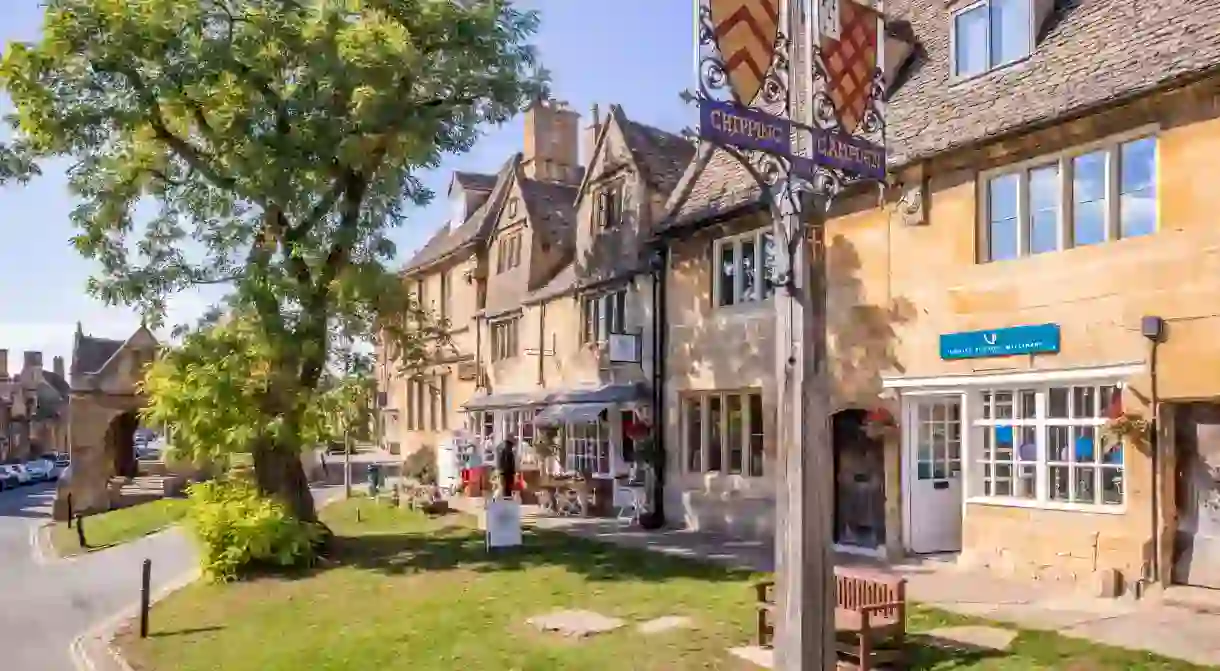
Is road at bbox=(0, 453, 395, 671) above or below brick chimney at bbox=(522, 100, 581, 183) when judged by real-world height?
below

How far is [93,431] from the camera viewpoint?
46.4m

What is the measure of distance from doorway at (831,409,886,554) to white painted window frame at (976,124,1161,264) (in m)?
3.65

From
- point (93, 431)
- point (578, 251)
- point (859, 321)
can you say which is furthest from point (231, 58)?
point (93, 431)

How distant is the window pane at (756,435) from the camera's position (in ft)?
63.8

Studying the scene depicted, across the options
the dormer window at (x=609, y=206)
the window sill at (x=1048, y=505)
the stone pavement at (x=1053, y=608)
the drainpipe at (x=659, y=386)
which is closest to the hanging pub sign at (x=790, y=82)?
the stone pavement at (x=1053, y=608)

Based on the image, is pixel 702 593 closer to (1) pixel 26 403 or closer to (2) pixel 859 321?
(2) pixel 859 321

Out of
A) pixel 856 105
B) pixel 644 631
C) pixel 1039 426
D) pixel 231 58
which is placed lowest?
pixel 644 631

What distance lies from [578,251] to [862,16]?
1802cm

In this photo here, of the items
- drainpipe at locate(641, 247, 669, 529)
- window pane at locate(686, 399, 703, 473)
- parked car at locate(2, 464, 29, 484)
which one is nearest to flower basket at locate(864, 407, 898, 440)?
window pane at locate(686, 399, 703, 473)

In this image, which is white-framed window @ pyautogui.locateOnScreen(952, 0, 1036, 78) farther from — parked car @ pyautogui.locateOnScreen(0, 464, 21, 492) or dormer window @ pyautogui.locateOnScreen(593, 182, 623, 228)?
parked car @ pyautogui.locateOnScreen(0, 464, 21, 492)

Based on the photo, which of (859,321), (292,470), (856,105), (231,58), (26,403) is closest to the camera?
(856,105)

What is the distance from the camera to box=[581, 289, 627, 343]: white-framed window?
2427 cm

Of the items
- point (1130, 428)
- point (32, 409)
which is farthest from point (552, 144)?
point (32, 409)

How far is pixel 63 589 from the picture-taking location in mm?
23688
